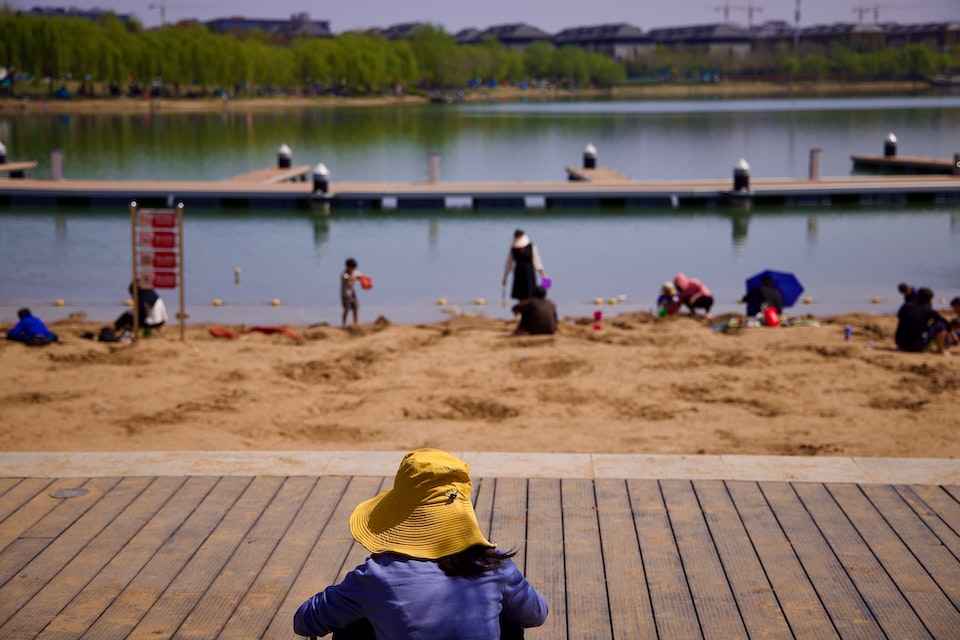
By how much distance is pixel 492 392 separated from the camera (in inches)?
409

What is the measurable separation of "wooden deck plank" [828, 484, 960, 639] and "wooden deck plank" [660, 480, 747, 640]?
72 centimetres

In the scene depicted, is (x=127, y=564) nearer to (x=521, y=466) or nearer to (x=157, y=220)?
(x=521, y=466)

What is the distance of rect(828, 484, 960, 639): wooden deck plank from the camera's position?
14.6 ft

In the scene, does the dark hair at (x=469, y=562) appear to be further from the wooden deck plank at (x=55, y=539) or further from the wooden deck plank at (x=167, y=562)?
the wooden deck plank at (x=55, y=539)

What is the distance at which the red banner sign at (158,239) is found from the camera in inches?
498

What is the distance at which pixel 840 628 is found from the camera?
14.3 feet

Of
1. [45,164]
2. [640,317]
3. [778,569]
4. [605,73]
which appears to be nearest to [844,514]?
[778,569]

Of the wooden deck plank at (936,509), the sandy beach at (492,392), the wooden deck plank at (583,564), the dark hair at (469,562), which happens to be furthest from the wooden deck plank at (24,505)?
the wooden deck plank at (936,509)

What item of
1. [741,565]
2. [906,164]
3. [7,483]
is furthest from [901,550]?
[906,164]

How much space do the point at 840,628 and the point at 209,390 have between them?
703 cm

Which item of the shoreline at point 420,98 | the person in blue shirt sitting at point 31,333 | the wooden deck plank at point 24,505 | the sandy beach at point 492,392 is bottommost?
the sandy beach at point 492,392

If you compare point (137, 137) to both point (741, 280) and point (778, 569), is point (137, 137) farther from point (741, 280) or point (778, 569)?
point (778, 569)

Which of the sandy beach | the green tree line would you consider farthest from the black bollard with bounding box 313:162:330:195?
the green tree line

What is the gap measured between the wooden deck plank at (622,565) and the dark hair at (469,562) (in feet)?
4.08
